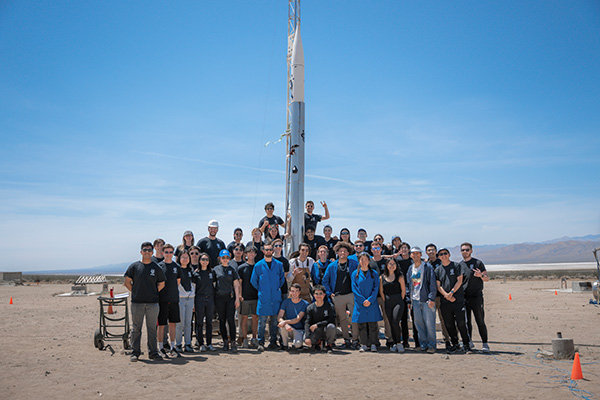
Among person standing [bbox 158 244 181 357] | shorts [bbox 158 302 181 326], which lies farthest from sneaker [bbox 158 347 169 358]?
shorts [bbox 158 302 181 326]

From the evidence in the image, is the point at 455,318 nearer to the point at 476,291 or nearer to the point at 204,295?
the point at 476,291

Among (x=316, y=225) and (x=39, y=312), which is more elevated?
(x=316, y=225)

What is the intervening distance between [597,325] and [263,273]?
363 inches

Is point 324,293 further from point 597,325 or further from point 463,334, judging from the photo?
point 597,325

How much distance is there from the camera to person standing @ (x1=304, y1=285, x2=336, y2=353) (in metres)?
8.48

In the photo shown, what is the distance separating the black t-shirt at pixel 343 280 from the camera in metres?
8.85

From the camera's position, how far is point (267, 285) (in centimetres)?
860

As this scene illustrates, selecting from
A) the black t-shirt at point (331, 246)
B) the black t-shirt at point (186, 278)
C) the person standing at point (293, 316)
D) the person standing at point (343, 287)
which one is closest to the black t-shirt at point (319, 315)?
the person standing at point (293, 316)

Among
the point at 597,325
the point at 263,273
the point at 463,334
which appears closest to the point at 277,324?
the point at 263,273

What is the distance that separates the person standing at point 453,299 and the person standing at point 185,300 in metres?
4.69

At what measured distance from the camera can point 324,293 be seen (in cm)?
858

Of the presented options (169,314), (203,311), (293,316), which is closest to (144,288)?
(169,314)

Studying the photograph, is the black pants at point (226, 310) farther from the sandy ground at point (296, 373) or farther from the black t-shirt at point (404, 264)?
the black t-shirt at point (404, 264)

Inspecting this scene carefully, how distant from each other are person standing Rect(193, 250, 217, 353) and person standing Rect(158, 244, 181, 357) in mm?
443
